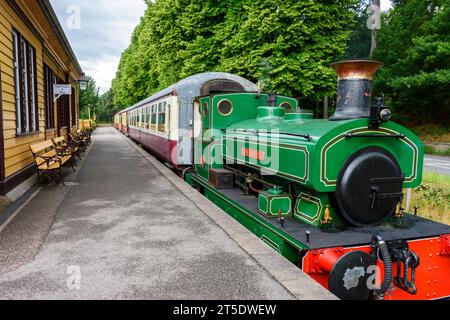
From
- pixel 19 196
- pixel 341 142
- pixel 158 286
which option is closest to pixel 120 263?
pixel 158 286

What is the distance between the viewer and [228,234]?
4.94 metres

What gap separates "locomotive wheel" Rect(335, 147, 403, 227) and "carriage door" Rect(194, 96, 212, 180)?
11.9ft

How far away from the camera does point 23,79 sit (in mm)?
8672

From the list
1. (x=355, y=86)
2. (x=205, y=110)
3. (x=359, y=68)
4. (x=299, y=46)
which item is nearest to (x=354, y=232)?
(x=355, y=86)

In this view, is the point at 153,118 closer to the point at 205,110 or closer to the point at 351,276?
the point at 205,110

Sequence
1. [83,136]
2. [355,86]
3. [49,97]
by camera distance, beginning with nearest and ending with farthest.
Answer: [355,86] → [49,97] → [83,136]

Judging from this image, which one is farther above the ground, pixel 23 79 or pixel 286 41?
pixel 286 41

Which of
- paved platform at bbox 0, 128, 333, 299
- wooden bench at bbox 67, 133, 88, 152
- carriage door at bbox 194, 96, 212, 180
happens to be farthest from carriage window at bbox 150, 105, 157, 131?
paved platform at bbox 0, 128, 333, 299

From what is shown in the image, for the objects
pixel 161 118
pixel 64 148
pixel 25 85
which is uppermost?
pixel 25 85

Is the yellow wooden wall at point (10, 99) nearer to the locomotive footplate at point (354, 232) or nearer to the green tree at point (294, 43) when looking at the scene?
the locomotive footplate at point (354, 232)

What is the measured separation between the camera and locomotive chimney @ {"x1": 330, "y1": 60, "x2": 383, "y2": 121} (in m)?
4.23

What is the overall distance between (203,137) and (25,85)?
500cm
